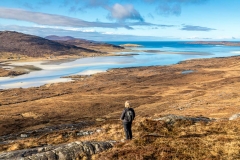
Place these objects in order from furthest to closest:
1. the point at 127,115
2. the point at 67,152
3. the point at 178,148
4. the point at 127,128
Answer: the point at 127,128 < the point at 127,115 < the point at 67,152 < the point at 178,148

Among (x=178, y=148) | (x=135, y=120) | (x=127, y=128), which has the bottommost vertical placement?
(x=135, y=120)

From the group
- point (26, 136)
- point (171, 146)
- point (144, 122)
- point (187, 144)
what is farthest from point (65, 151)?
point (26, 136)

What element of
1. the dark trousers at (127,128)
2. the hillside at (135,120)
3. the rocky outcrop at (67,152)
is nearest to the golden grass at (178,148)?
the hillside at (135,120)

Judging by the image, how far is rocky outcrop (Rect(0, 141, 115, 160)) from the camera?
11984 millimetres

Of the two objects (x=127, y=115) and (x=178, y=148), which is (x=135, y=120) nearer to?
(x=127, y=115)

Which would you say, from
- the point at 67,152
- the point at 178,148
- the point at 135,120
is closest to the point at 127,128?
the point at 178,148

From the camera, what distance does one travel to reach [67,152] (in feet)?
40.7

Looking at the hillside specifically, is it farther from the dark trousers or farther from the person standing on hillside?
the person standing on hillside

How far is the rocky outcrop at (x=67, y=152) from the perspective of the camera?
39.3ft

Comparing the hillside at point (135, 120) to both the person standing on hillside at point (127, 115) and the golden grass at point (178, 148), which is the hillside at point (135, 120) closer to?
the golden grass at point (178, 148)

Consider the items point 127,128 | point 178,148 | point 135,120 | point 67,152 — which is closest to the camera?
point 178,148

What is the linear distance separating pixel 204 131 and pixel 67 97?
42.2 metres

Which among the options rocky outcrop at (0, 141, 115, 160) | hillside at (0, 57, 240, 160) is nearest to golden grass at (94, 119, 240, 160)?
hillside at (0, 57, 240, 160)

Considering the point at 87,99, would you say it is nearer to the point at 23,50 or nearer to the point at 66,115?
the point at 66,115
